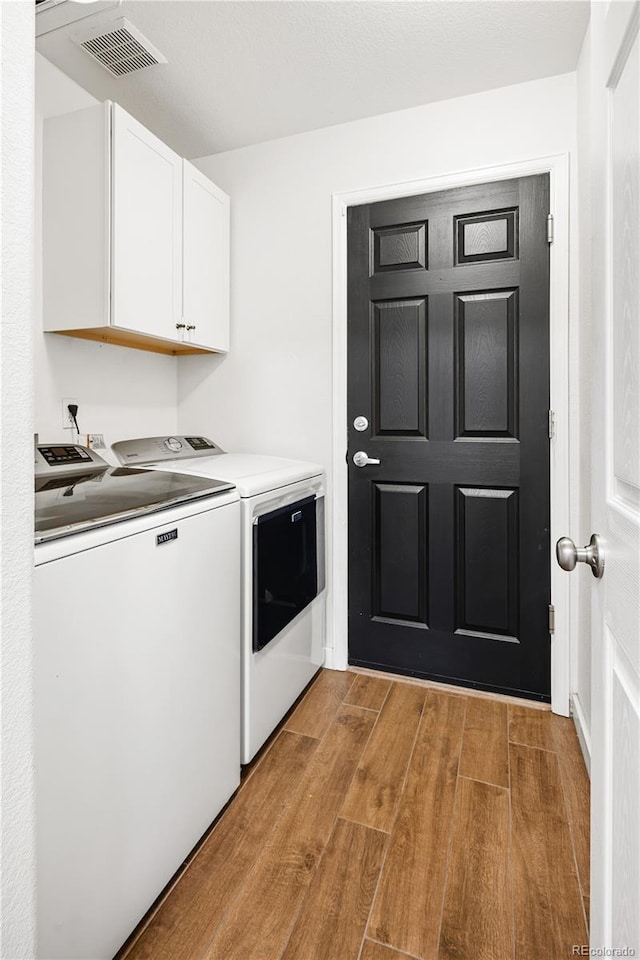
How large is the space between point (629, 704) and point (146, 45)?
2.35 meters

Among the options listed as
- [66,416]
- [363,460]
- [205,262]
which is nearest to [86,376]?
[66,416]

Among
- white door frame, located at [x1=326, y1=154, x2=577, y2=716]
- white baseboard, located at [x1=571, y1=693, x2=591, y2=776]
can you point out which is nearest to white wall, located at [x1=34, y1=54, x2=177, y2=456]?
white door frame, located at [x1=326, y1=154, x2=577, y2=716]

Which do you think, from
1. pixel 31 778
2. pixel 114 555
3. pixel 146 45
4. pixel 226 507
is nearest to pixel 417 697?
pixel 226 507

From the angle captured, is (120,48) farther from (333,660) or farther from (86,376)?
(333,660)

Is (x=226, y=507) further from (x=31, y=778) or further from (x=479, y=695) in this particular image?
(x=479, y=695)

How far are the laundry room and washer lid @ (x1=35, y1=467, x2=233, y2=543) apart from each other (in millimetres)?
13

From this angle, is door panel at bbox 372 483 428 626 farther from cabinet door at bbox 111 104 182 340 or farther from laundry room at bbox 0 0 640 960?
cabinet door at bbox 111 104 182 340

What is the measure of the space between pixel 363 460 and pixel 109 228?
1311 millimetres

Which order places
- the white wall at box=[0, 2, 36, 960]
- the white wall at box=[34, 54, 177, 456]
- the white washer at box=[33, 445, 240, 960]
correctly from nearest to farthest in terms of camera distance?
the white wall at box=[0, 2, 36, 960] → the white washer at box=[33, 445, 240, 960] → the white wall at box=[34, 54, 177, 456]

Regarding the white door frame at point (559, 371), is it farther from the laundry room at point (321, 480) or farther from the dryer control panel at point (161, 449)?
the dryer control panel at point (161, 449)

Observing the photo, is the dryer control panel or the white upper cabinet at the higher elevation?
the white upper cabinet

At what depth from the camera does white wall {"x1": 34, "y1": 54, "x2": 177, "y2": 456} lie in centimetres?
184

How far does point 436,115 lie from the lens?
210 centimetres

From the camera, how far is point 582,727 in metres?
1.76
